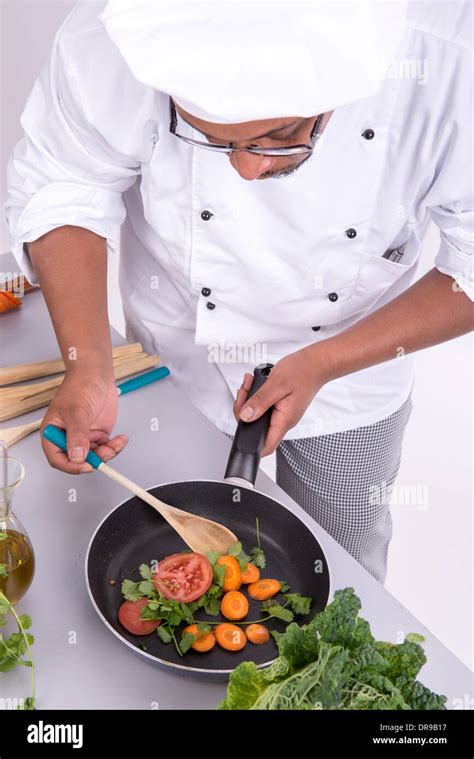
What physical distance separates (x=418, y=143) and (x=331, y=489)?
0.73m

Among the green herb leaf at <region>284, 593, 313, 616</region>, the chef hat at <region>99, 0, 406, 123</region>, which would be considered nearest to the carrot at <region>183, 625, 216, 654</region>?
the green herb leaf at <region>284, 593, 313, 616</region>

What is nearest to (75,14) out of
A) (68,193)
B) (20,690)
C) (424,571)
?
(68,193)

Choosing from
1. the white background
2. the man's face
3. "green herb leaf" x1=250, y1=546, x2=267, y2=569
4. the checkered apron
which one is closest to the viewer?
the man's face

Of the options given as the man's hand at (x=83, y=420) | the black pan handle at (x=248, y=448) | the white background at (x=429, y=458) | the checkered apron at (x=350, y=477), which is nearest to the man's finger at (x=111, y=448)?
the man's hand at (x=83, y=420)

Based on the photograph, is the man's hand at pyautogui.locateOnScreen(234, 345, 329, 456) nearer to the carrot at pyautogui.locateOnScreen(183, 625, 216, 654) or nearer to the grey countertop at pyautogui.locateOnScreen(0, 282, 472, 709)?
the grey countertop at pyautogui.locateOnScreen(0, 282, 472, 709)

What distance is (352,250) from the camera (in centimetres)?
137

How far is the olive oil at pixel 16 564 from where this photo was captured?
104 cm

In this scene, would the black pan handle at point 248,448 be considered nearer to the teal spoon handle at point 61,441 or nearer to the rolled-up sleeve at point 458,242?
the teal spoon handle at point 61,441

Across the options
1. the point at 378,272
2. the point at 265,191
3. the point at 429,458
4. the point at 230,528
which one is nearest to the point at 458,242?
the point at 378,272

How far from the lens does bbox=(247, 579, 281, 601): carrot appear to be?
3.72ft

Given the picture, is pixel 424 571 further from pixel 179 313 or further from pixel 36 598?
pixel 36 598

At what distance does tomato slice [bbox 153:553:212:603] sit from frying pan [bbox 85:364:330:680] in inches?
2.0

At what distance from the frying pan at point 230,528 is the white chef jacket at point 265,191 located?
0.18 metres

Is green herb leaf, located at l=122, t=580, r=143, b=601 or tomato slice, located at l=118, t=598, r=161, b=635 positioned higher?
green herb leaf, located at l=122, t=580, r=143, b=601
